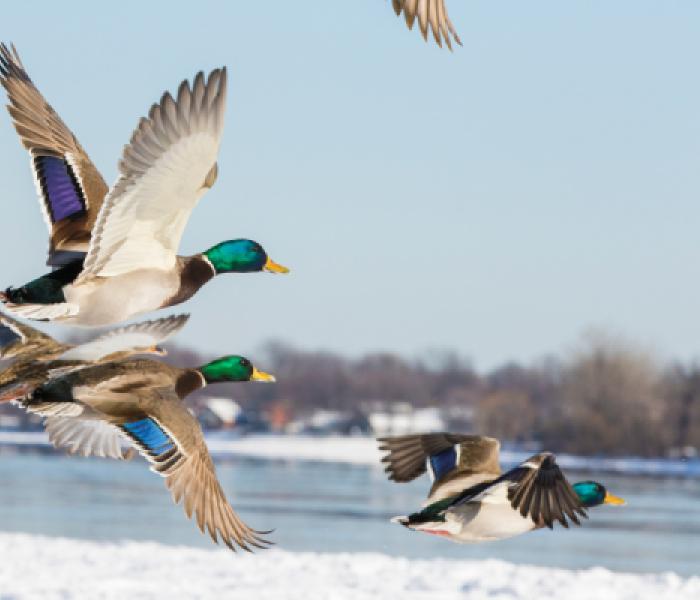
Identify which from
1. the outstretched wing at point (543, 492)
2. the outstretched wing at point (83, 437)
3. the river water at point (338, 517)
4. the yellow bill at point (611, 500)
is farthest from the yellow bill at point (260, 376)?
the river water at point (338, 517)

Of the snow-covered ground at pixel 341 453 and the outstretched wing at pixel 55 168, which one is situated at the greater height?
the snow-covered ground at pixel 341 453

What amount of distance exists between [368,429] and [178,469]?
103 m

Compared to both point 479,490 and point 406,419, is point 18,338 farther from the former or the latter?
point 406,419

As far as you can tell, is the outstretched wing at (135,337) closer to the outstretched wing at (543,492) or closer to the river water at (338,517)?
the outstretched wing at (543,492)

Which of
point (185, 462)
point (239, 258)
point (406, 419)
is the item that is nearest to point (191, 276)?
point (239, 258)

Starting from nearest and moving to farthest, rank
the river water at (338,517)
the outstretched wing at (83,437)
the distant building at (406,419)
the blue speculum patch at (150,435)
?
1. the blue speculum patch at (150,435)
2. the outstretched wing at (83,437)
3. the river water at (338,517)
4. the distant building at (406,419)

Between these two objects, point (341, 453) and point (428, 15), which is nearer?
point (428, 15)

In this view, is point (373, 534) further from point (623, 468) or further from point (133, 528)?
point (623, 468)

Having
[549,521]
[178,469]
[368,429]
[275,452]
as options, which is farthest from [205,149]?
[368,429]

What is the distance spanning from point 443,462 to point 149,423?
A: 2287 mm

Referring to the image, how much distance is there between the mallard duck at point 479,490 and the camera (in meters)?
4.14

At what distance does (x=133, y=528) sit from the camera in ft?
88.2

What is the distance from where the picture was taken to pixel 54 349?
3471 mm

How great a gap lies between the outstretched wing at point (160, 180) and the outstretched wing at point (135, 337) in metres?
0.12
